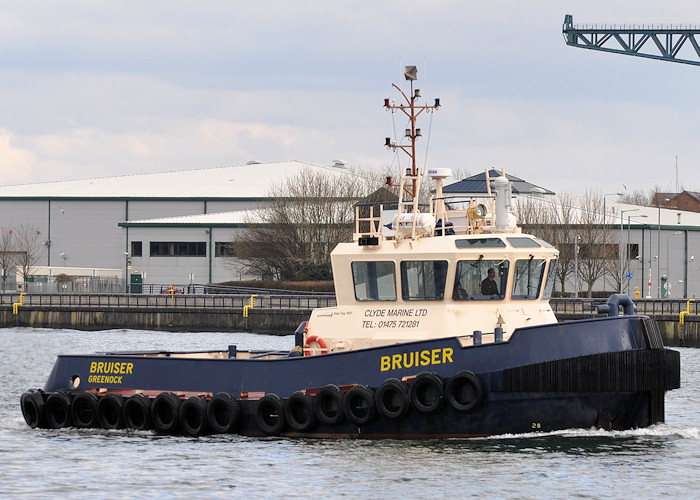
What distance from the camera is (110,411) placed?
2100 centimetres

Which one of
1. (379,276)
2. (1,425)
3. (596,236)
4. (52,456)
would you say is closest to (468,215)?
(379,276)

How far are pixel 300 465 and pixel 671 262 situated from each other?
196 ft

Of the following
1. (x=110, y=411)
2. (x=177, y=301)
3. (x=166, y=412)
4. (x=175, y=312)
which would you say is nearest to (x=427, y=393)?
(x=166, y=412)

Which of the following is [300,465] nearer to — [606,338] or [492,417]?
[492,417]

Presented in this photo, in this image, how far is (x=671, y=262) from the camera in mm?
73812

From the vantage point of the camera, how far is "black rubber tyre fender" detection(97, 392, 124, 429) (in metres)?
20.8

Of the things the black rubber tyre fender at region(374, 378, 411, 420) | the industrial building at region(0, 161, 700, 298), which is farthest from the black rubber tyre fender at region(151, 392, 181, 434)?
the industrial building at region(0, 161, 700, 298)

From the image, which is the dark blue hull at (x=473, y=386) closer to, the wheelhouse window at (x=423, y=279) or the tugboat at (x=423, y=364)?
the tugboat at (x=423, y=364)

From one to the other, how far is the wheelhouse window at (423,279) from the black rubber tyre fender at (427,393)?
1.68m

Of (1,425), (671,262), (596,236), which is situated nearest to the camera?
(1,425)

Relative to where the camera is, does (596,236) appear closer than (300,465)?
No

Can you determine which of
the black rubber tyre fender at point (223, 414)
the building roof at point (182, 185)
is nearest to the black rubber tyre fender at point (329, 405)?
the black rubber tyre fender at point (223, 414)

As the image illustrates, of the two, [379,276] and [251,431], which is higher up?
[379,276]

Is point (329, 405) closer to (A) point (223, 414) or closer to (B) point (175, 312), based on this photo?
(A) point (223, 414)
